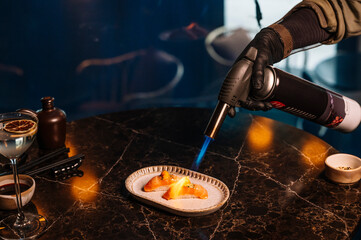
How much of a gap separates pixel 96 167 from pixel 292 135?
0.97m

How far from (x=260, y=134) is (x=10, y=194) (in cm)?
119

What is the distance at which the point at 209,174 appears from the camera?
1.80m

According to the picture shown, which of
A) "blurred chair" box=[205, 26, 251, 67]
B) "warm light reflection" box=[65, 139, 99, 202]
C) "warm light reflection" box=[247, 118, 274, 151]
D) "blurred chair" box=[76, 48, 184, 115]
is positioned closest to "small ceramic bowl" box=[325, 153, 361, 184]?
"warm light reflection" box=[247, 118, 274, 151]

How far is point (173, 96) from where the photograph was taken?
451 centimetres

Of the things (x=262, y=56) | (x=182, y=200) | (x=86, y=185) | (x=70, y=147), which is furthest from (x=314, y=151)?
(x=70, y=147)

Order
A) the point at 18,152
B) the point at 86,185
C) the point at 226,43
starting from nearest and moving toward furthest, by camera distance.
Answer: the point at 18,152 → the point at 86,185 → the point at 226,43

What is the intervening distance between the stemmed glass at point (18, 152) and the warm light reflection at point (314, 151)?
3.72 feet

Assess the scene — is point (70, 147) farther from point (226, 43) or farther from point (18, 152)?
point (226, 43)

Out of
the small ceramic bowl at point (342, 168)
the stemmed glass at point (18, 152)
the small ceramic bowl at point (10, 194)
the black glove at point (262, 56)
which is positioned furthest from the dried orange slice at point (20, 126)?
the small ceramic bowl at point (342, 168)

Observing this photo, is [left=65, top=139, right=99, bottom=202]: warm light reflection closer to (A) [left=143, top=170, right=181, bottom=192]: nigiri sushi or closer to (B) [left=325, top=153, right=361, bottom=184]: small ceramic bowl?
(A) [left=143, top=170, right=181, bottom=192]: nigiri sushi

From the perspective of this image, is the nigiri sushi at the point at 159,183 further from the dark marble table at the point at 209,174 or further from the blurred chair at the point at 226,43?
the blurred chair at the point at 226,43

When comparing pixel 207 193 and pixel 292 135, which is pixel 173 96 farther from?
pixel 207 193

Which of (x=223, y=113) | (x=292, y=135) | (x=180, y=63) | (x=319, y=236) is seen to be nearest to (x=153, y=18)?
(x=180, y=63)

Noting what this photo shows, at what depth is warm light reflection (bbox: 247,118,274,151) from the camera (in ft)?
6.71
